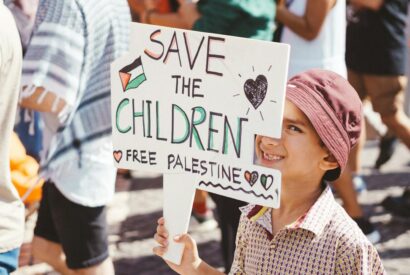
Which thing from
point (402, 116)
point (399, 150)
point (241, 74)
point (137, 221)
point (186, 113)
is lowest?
point (137, 221)

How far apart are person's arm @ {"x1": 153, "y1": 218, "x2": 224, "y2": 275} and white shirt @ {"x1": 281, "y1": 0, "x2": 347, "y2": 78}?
1850mm

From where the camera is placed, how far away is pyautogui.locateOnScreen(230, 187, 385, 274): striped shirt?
2.23m

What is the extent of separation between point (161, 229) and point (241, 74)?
48cm

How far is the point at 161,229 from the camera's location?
236 centimetres

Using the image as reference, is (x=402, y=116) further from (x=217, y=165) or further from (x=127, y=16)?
(x=217, y=165)

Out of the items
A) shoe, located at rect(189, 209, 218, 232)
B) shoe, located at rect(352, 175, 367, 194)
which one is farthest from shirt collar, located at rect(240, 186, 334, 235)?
shoe, located at rect(352, 175, 367, 194)

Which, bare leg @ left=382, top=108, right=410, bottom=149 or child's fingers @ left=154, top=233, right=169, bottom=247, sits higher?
child's fingers @ left=154, top=233, right=169, bottom=247

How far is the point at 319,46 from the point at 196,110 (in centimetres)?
195

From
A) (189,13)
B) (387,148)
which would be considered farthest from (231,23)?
(387,148)

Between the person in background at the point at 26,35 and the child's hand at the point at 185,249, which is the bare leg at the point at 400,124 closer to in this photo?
the person in background at the point at 26,35

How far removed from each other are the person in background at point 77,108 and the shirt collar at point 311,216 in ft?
3.06

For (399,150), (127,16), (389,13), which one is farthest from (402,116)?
(127,16)

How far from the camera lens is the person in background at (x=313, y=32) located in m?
4.05

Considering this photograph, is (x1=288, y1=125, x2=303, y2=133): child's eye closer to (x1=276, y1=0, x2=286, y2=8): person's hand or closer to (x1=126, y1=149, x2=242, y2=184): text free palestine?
(x1=126, y1=149, x2=242, y2=184): text free palestine
